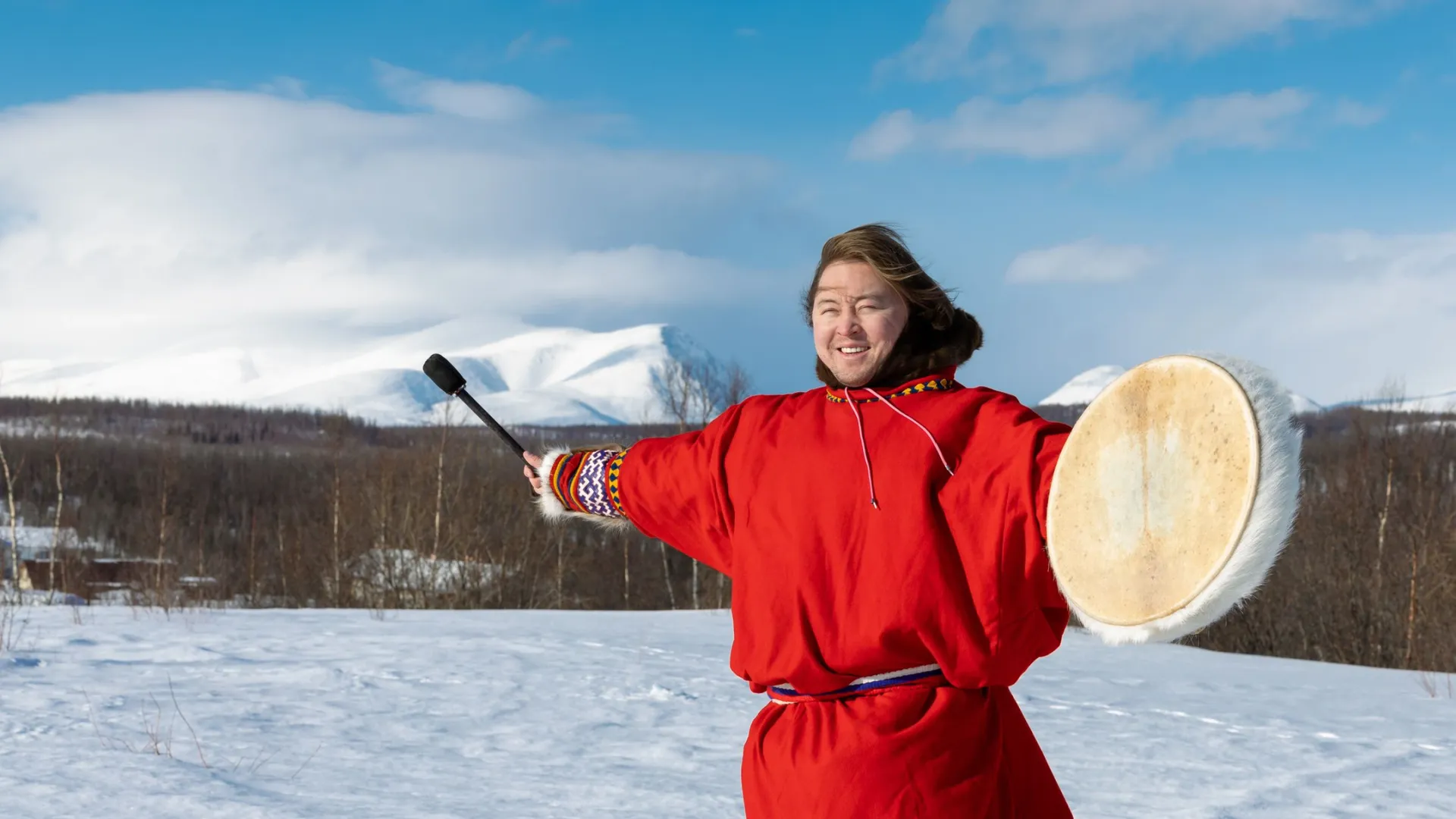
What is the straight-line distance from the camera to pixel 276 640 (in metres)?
6.92

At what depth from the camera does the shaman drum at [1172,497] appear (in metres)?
1.31

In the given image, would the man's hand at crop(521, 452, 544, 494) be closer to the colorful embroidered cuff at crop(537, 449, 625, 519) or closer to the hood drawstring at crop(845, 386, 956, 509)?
the colorful embroidered cuff at crop(537, 449, 625, 519)

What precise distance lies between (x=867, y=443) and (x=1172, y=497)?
0.54 metres

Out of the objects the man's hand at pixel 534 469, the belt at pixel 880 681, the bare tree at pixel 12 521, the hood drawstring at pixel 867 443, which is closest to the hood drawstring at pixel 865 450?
the hood drawstring at pixel 867 443

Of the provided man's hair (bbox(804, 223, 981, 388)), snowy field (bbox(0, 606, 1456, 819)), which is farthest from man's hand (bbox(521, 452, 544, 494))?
Answer: snowy field (bbox(0, 606, 1456, 819))

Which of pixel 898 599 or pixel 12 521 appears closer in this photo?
pixel 898 599

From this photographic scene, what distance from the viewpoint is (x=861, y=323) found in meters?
1.96

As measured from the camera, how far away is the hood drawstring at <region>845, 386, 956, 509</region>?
1737 millimetres

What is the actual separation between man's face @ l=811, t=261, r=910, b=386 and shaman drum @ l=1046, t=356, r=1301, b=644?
19.0 inches

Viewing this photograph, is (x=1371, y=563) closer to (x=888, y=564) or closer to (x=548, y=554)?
(x=548, y=554)

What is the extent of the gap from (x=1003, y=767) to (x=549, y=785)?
2.60 m

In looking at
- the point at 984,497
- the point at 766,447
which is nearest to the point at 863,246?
the point at 766,447

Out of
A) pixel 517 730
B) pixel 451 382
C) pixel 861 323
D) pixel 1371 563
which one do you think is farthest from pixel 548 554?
pixel 861 323

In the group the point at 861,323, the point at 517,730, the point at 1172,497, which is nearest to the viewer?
the point at 1172,497
